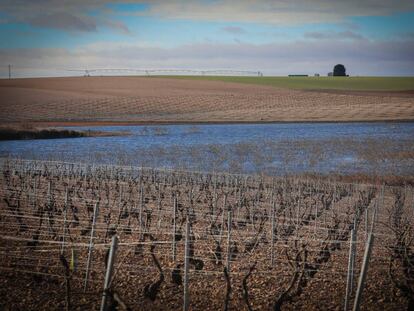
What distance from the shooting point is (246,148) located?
1521 inches

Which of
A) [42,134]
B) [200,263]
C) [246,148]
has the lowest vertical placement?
[42,134]

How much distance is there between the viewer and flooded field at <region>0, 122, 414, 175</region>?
32125 millimetres

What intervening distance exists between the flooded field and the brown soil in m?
5.46

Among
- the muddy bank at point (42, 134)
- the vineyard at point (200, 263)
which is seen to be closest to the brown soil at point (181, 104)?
the muddy bank at point (42, 134)

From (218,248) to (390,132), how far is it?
1483 inches

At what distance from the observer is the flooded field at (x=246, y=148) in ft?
105

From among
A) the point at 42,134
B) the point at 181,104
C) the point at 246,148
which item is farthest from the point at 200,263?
the point at 181,104

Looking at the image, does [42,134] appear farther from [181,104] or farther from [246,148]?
[181,104]

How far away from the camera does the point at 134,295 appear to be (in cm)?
1091

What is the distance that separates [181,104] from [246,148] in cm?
2482

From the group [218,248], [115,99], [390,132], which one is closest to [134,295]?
[218,248]

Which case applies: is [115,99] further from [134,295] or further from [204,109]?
[134,295]

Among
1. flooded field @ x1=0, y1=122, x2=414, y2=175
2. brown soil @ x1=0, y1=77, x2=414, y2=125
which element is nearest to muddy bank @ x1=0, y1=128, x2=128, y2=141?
flooded field @ x1=0, y1=122, x2=414, y2=175

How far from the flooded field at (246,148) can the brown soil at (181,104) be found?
17.9 feet
